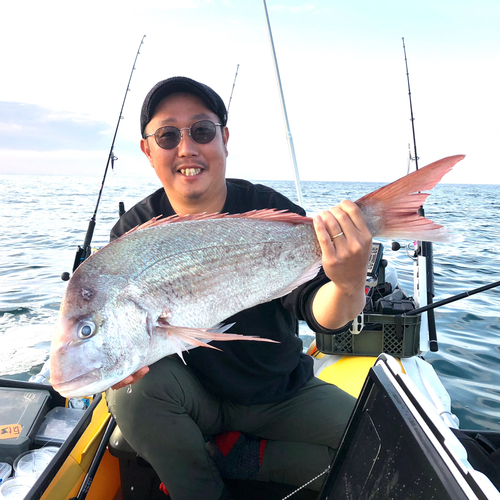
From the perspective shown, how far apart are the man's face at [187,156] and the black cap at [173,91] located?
0.09 feet

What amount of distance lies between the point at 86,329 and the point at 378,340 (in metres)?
3.01

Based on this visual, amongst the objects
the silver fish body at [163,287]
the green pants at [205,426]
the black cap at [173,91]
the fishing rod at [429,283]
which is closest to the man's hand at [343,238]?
the silver fish body at [163,287]

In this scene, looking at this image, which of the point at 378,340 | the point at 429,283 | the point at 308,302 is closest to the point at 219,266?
the point at 308,302

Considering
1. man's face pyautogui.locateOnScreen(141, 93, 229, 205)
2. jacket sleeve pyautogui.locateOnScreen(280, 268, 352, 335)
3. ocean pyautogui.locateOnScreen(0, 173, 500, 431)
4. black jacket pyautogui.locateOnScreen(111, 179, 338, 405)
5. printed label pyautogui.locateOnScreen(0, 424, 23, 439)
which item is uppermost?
man's face pyautogui.locateOnScreen(141, 93, 229, 205)

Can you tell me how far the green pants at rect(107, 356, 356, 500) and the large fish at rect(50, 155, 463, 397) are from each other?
600mm

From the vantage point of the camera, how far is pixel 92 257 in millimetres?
1521

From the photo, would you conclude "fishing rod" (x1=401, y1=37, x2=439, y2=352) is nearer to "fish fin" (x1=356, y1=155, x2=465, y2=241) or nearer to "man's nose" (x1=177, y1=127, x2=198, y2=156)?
"fish fin" (x1=356, y1=155, x2=465, y2=241)

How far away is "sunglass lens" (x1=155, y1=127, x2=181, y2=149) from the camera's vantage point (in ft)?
7.31

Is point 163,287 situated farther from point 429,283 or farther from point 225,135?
point 429,283

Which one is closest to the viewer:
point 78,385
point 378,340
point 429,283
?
point 78,385

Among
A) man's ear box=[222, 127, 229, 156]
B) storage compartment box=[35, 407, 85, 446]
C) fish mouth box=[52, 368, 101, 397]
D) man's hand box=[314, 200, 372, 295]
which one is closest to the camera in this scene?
fish mouth box=[52, 368, 101, 397]

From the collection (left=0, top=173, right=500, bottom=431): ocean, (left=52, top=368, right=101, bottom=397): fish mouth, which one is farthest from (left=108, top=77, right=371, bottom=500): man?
(left=0, top=173, right=500, bottom=431): ocean

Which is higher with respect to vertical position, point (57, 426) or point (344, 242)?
point (344, 242)

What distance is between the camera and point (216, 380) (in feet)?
7.22
